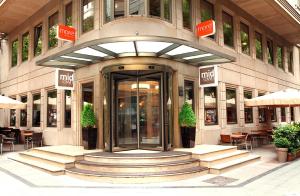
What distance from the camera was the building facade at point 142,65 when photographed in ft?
35.2

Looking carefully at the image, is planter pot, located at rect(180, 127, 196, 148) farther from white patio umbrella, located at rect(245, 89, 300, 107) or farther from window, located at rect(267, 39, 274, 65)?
window, located at rect(267, 39, 274, 65)

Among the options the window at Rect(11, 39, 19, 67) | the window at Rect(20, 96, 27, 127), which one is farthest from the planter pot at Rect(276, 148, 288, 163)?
the window at Rect(11, 39, 19, 67)

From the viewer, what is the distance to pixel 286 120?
843 inches

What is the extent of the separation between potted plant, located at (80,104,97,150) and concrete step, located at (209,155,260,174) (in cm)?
451

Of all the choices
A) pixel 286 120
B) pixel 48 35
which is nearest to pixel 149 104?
pixel 48 35

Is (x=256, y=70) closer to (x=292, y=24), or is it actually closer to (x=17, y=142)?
(x=292, y=24)

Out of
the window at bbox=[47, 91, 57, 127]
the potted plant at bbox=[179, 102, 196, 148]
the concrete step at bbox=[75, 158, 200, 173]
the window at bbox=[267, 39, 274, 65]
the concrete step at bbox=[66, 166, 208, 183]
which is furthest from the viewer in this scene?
the window at bbox=[267, 39, 274, 65]

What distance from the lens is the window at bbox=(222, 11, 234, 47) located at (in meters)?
15.1

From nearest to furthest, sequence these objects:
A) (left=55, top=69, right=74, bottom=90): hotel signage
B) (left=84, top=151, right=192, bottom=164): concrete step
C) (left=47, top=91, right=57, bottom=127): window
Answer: (left=84, top=151, right=192, bottom=164): concrete step < (left=55, top=69, right=74, bottom=90): hotel signage < (left=47, top=91, right=57, bottom=127): window

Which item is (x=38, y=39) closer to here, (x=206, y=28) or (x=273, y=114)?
(x=206, y=28)

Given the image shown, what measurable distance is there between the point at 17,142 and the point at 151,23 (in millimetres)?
11215

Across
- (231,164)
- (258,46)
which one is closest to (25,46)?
(258,46)

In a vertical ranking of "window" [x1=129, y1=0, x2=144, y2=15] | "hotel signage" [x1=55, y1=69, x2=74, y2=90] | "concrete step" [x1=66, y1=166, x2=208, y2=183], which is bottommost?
"concrete step" [x1=66, y1=166, x2=208, y2=183]

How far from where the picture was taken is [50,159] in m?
10.1
